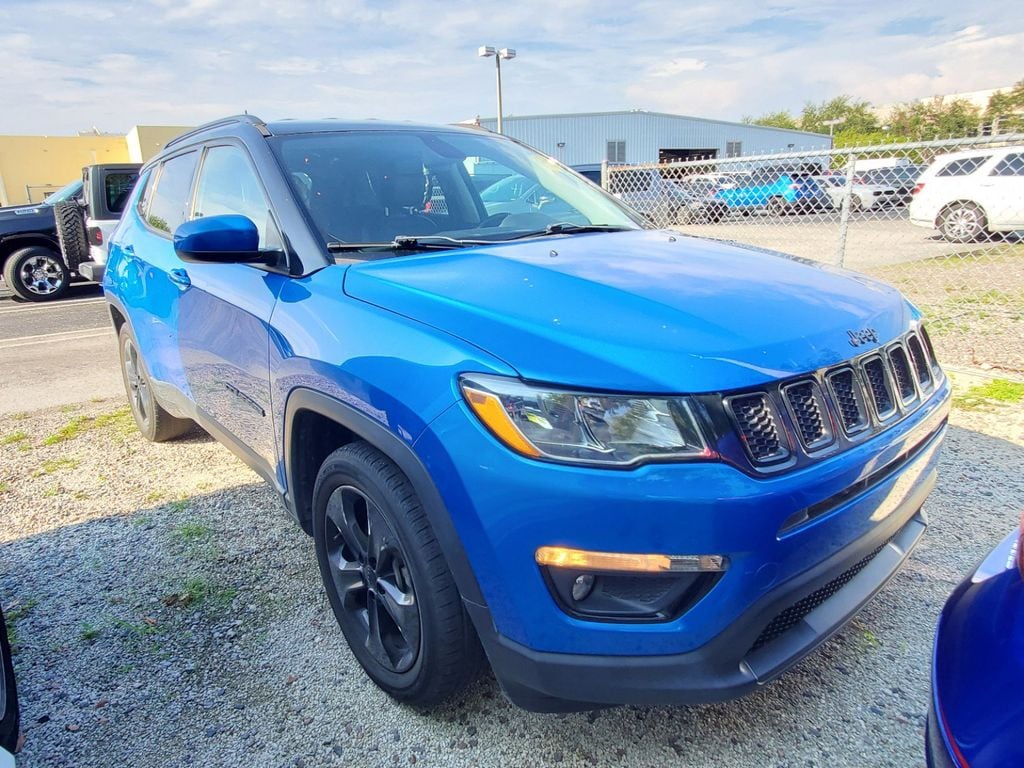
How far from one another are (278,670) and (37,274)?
11.6m

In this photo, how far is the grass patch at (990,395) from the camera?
454 cm

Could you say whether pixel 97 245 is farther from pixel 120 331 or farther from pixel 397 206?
pixel 397 206

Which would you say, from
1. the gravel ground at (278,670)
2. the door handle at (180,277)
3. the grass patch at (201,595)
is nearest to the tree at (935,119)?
the gravel ground at (278,670)

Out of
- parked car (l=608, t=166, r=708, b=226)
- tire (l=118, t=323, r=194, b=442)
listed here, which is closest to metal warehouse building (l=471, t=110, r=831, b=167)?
parked car (l=608, t=166, r=708, b=226)

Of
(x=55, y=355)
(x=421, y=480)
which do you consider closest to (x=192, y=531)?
(x=421, y=480)

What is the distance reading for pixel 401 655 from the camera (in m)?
2.03

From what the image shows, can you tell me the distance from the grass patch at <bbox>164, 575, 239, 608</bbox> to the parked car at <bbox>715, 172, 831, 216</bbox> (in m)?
6.75

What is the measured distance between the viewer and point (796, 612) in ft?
5.55

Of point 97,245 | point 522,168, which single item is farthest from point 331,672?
point 97,245

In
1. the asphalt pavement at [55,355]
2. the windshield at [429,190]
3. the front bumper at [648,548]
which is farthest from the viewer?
the asphalt pavement at [55,355]

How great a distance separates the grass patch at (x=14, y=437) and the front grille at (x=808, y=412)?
4.95 m

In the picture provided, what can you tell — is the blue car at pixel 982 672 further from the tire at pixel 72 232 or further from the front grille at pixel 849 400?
the tire at pixel 72 232

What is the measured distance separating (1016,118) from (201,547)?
61.5 m

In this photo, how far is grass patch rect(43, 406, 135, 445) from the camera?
4.59 m
